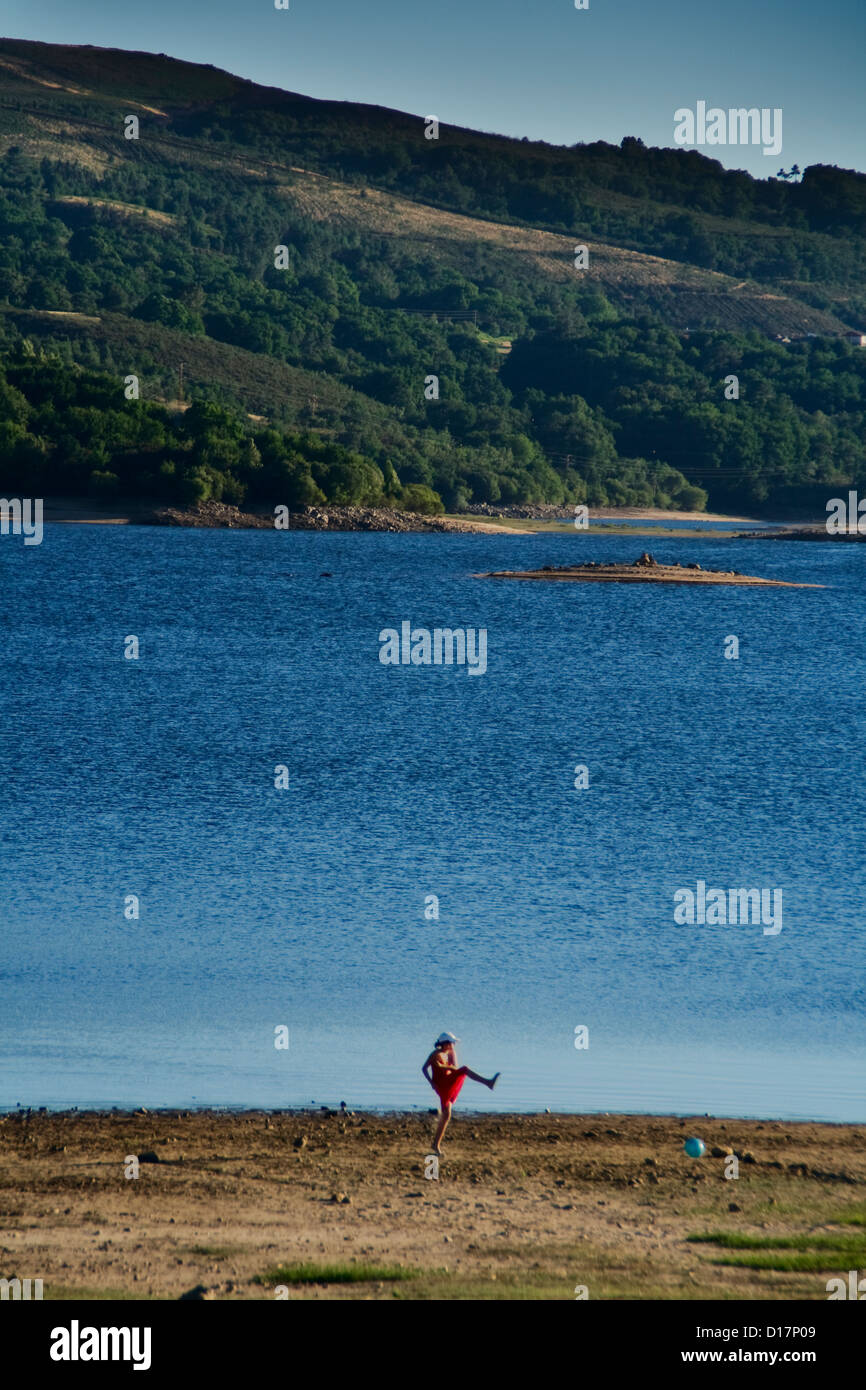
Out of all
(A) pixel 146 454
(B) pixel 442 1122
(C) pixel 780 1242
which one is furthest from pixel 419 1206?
(A) pixel 146 454

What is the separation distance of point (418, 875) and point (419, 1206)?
16963 mm

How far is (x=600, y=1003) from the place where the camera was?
944 inches

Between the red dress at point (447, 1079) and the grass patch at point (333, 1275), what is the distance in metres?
4.08

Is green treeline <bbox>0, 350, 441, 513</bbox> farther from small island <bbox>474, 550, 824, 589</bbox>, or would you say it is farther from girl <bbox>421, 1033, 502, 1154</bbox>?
girl <bbox>421, 1033, 502, 1154</bbox>

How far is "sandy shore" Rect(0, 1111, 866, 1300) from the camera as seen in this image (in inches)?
523

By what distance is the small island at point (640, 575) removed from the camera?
129 metres

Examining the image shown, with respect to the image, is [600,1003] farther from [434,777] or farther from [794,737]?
[794,737]

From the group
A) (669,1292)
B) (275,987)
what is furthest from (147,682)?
(669,1292)

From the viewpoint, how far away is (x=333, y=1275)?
1316 cm

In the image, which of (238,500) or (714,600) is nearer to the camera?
(714,600)

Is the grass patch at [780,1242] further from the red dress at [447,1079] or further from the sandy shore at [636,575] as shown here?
the sandy shore at [636,575]

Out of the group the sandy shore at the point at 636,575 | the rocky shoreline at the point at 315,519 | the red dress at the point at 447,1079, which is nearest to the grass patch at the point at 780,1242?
the red dress at the point at 447,1079

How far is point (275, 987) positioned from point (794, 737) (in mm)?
35615

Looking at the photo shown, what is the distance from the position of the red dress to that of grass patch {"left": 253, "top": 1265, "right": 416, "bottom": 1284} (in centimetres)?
408
